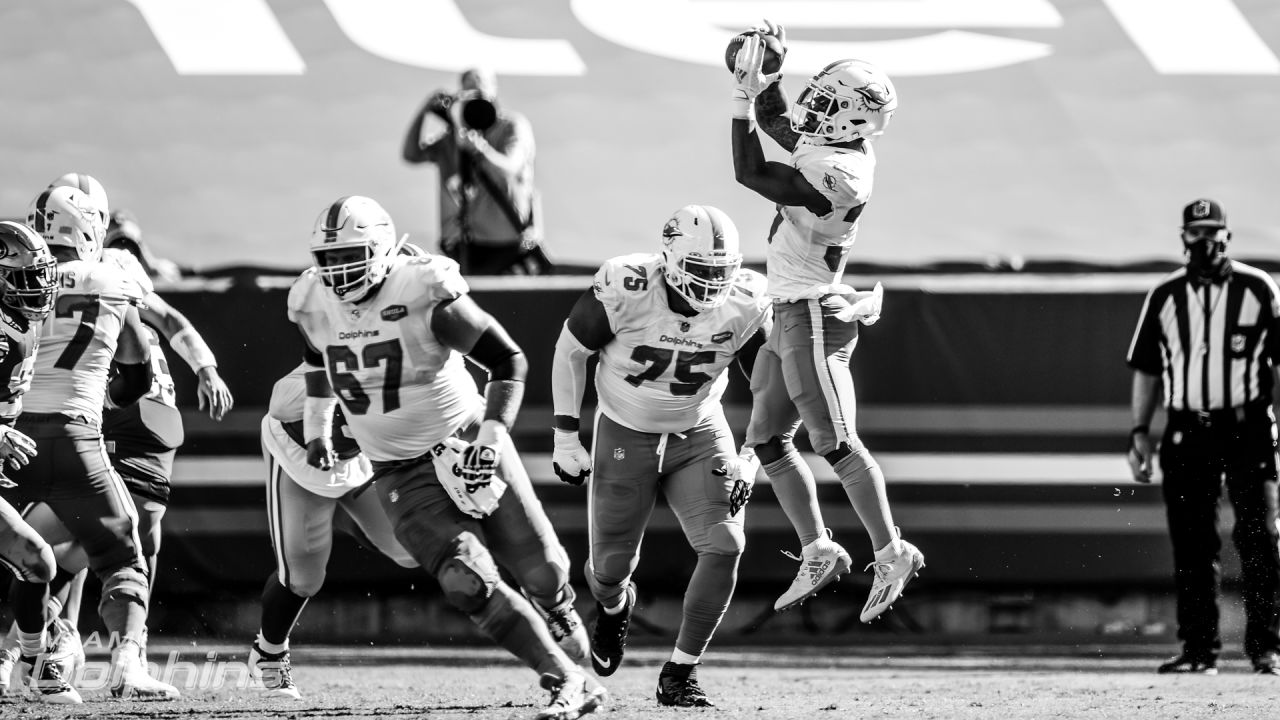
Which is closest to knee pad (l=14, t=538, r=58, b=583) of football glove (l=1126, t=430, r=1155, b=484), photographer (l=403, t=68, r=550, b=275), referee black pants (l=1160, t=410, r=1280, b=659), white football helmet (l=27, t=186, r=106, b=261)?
white football helmet (l=27, t=186, r=106, b=261)

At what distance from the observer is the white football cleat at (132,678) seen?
6.83 meters

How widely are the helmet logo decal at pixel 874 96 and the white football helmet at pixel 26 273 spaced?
316 cm

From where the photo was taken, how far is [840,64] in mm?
6688

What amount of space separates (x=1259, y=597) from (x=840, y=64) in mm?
3152

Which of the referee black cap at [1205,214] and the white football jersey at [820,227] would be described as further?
the referee black cap at [1205,214]

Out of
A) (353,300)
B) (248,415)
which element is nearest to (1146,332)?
(353,300)

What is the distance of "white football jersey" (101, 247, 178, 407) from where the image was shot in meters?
7.05

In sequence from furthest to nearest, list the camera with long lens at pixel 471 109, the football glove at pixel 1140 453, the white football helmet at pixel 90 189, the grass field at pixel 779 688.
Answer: the camera with long lens at pixel 471 109 → the football glove at pixel 1140 453 → the white football helmet at pixel 90 189 → the grass field at pixel 779 688

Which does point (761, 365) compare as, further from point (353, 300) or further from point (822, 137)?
point (353, 300)

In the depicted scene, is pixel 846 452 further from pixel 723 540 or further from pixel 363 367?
pixel 363 367

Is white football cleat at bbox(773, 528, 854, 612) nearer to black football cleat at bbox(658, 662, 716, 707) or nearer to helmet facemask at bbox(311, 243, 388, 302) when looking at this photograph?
black football cleat at bbox(658, 662, 716, 707)

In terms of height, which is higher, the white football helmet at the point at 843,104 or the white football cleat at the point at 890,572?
the white football helmet at the point at 843,104

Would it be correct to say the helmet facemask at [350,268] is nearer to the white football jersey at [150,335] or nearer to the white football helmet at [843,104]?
the white football jersey at [150,335]

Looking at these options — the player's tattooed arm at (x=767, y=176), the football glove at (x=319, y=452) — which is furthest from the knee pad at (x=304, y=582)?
the player's tattooed arm at (x=767, y=176)
